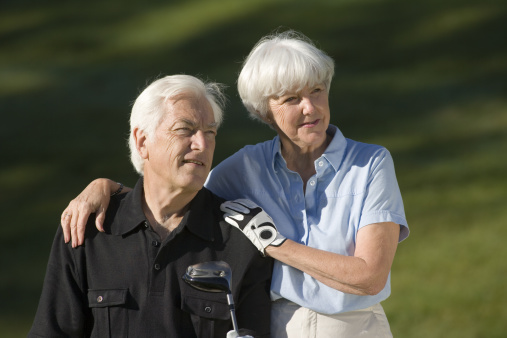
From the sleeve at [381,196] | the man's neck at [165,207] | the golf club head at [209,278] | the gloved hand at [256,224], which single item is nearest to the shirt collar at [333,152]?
the sleeve at [381,196]

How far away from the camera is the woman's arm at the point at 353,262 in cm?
357

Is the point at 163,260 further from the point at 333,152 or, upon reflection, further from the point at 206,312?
the point at 333,152

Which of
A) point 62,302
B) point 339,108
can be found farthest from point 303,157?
point 339,108

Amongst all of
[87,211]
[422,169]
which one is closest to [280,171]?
[87,211]

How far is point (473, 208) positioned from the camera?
845 centimetres

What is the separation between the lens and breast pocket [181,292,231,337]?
361 centimetres

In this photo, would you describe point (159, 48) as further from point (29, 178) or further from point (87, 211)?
point (87, 211)

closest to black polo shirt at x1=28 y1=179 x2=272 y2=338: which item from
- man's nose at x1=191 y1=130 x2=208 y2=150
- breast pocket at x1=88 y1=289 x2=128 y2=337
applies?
breast pocket at x1=88 y1=289 x2=128 y2=337

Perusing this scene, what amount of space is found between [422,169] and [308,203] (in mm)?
5528

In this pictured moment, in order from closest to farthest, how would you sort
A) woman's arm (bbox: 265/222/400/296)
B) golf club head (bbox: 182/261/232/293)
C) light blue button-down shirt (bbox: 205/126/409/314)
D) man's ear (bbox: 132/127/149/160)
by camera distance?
golf club head (bbox: 182/261/232/293)
woman's arm (bbox: 265/222/400/296)
light blue button-down shirt (bbox: 205/126/409/314)
man's ear (bbox: 132/127/149/160)

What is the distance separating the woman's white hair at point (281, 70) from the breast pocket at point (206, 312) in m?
0.89

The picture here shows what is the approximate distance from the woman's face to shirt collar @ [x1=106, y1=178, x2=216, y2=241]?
0.45 meters

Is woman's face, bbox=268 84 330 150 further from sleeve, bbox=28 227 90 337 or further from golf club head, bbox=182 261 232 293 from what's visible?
sleeve, bbox=28 227 90 337

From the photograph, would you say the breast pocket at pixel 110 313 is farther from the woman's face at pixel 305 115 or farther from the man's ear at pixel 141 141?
the woman's face at pixel 305 115
